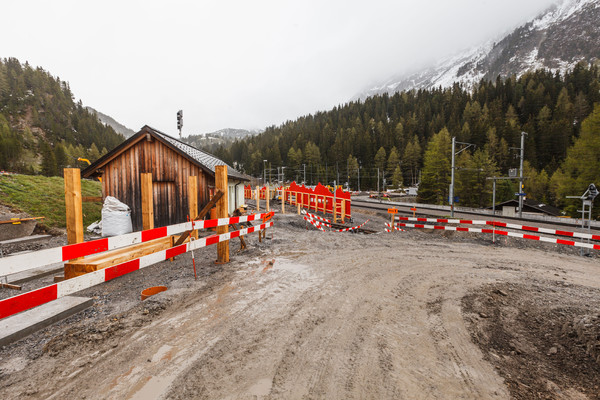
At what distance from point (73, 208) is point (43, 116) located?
164923 millimetres

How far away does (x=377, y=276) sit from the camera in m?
6.27

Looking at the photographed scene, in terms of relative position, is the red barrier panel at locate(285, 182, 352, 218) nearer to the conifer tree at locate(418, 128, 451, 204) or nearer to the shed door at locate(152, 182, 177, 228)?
the shed door at locate(152, 182, 177, 228)

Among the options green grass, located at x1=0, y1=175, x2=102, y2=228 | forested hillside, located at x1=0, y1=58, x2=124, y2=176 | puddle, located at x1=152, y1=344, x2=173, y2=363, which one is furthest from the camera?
forested hillside, located at x1=0, y1=58, x2=124, y2=176

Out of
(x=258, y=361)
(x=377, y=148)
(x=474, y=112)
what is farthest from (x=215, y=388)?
(x=474, y=112)

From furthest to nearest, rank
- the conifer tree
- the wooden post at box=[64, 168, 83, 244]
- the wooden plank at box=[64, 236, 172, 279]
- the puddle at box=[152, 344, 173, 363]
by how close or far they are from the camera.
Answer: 1. the conifer tree
2. the wooden plank at box=[64, 236, 172, 279]
3. the wooden post at box=[64, 168, 83, 244]
4. the puddle at box=[152, 344, 173, 363]

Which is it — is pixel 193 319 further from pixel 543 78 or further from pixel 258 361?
pixel 543 78

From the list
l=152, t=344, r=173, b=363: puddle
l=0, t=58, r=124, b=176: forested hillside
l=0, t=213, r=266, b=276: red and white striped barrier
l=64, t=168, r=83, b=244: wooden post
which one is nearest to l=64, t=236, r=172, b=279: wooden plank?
l=64, t=168, r=83, b=244: wooden post

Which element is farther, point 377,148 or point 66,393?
point 377,148

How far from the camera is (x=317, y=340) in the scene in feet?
11.4

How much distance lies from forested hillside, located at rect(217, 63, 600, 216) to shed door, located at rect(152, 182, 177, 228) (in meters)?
50.0

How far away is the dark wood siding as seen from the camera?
12.2 meters

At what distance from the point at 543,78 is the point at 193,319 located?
13614 centimetres

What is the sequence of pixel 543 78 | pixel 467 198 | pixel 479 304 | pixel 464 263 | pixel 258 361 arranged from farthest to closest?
pixel 543 78 < pixel 467 198 < pixel 464 263 < pixel 479 304 < pixel 258 361

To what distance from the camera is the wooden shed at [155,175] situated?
40.0ft
